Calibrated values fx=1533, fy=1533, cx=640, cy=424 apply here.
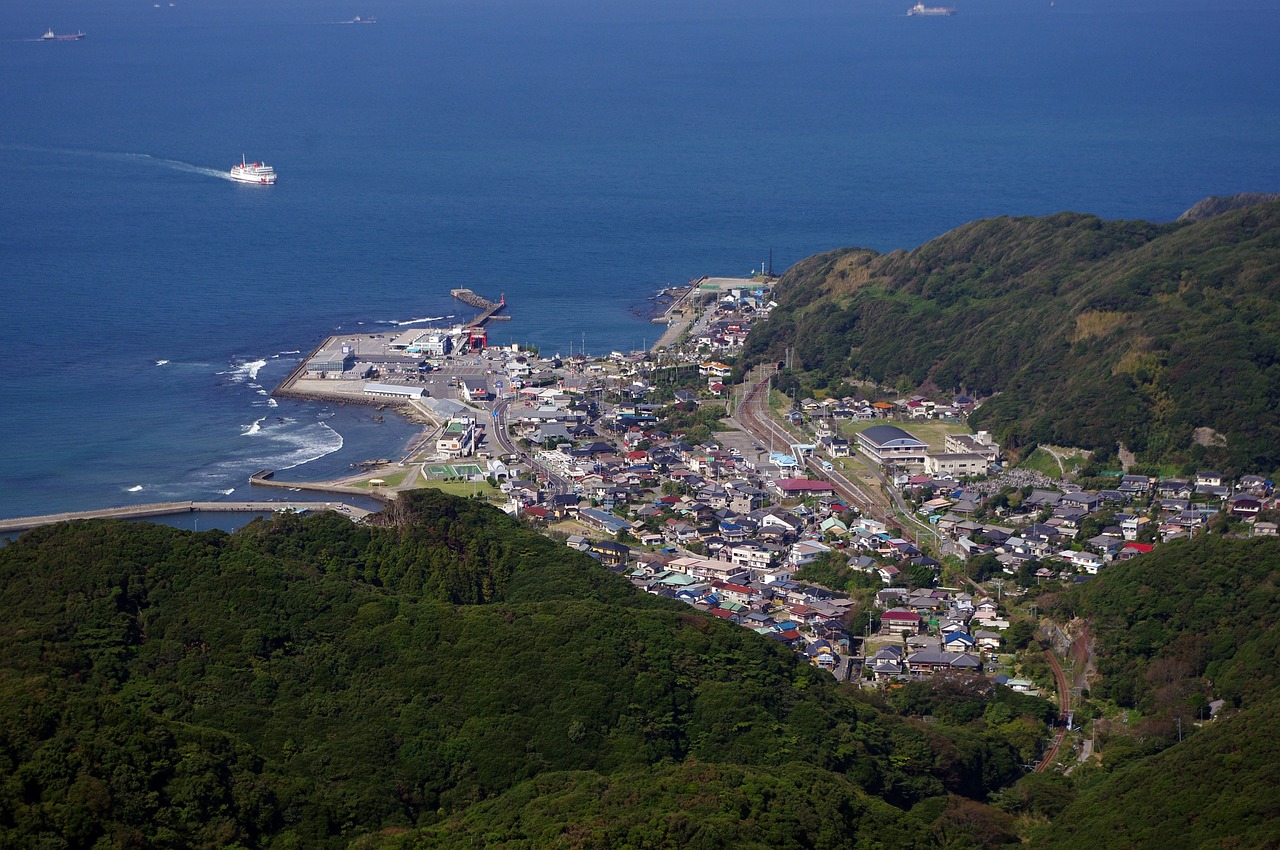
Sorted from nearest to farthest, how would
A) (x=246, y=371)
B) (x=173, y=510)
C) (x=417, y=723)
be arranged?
(x=417, y=723) < (x=173, y=510) < (x=246, y=371)

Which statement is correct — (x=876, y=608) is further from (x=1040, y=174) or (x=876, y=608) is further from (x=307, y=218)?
(x=1040, y=174)

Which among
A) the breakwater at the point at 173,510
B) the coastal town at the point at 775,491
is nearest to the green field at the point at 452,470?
the coastal town at the point at 775,491

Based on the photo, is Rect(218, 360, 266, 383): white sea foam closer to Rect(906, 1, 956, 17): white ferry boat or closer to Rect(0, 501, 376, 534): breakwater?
Rect(0, 501, 376, 534): breakwater

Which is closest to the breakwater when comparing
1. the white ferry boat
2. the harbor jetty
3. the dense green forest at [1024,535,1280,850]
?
the dense green forest at [1024,535,1280,850]

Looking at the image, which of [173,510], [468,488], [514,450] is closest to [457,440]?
[514,450]

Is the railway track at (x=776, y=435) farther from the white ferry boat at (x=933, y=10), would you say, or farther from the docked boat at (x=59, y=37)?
the white ferry boat at (x=933, y=10)

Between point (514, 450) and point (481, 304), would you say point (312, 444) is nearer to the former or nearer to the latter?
point (514, 450)
